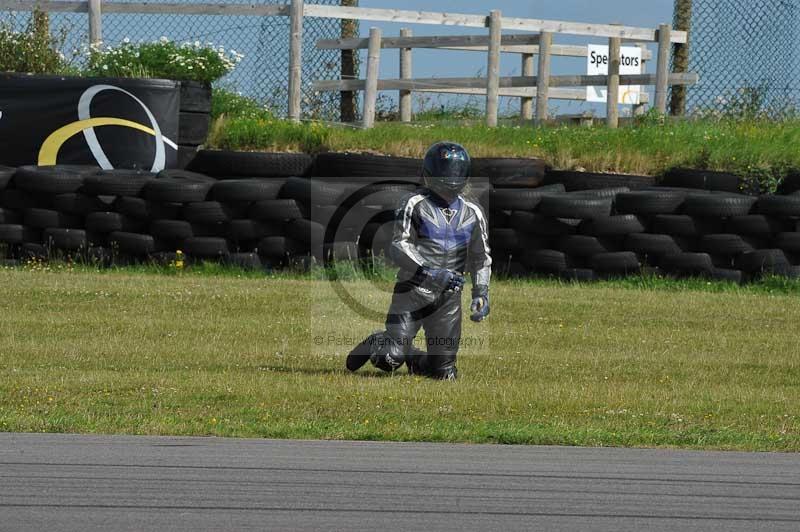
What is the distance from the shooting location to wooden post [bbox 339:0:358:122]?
20.0 meters

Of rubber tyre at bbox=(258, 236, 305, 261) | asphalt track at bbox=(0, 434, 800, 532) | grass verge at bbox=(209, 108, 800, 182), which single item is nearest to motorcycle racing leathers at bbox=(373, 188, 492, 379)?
asphalt track at bbox=(0, 434, 800, 532)

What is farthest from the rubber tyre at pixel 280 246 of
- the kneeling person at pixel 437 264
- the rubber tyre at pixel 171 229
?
the kneeling person at pixel 437 264

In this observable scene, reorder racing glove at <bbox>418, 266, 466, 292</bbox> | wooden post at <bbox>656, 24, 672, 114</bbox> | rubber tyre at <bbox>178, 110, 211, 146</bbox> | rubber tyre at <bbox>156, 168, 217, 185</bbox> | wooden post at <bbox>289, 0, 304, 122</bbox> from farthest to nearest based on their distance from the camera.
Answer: wooden post at <bbox>656, 24, 672, 114</bbox>
wooden post at <bbox>289, 0, 304, 122</bbox>
rubber tyre at <bbox>178, 110, 211, 146</bbox>
rubber tyre at <bbox>156, 168, 217, 185</bbox>
racing glove at <bbox>418, 266, 466, 292</bbox>

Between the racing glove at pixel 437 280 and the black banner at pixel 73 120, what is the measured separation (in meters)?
7.40

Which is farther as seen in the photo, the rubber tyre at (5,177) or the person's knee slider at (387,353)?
the rubber tyre at (5,177)

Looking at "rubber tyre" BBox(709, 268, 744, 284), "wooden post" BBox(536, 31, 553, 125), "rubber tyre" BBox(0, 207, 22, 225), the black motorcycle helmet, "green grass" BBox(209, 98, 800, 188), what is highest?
"wooden post" BBox(536, 31, 553, 125)

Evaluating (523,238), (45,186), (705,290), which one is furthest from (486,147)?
(45,186)

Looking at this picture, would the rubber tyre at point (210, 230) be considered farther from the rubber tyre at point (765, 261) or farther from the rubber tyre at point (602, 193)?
the rubber tyre at point (765, 261)

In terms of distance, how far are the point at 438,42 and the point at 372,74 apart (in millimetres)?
1736

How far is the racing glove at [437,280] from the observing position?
8000 mm

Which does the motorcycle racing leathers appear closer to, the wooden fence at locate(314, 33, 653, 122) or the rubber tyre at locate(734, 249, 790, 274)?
the rubber tyre at locate(734, 249, 790, 274)

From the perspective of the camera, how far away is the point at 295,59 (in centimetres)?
1783

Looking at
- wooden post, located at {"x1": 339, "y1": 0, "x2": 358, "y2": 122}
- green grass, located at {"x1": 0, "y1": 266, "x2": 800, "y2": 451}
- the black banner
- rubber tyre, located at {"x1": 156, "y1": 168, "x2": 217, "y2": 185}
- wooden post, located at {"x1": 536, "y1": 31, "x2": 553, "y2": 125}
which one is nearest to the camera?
green grass, located at {"x1": 0, "y1": 266, "x2": 800, "y2": 451}

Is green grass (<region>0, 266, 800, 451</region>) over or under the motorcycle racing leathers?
under
